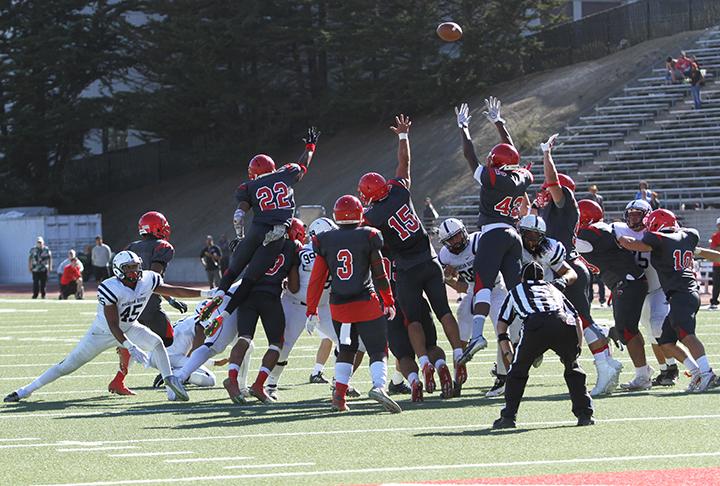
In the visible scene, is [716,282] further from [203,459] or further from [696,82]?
[203,459]

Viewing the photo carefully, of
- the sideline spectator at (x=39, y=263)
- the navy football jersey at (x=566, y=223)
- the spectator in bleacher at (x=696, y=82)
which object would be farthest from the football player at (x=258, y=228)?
the spectator in bleacher at (x=696, y=82)

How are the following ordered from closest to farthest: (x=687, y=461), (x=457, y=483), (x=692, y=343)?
(x=457, y=483) < (x=687, y=461) < (x=692, y=343)

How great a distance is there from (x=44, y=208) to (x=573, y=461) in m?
38.8

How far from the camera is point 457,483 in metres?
7.39

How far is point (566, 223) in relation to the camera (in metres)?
12.0

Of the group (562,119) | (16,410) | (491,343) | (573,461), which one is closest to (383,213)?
(16,410)

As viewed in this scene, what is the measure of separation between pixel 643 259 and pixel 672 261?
487 mm

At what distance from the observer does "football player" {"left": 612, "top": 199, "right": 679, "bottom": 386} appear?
40.7ft

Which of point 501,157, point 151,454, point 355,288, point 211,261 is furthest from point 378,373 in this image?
point 211,261

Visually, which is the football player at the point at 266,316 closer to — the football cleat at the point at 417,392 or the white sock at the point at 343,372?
the white sock at the point at 343,372

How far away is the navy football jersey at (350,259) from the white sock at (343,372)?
1.65 feet

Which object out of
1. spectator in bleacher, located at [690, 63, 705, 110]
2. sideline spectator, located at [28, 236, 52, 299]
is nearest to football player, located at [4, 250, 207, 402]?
sideline spectator, located at [28, 236, 52, 299]

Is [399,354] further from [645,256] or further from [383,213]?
[645,256]

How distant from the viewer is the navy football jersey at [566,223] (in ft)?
39.4
